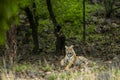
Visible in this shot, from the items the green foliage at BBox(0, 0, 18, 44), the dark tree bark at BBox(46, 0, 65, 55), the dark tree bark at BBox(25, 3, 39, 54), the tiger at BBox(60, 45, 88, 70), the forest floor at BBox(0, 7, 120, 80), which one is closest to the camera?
the green foliage at BBox(0, 0, 18, 44)

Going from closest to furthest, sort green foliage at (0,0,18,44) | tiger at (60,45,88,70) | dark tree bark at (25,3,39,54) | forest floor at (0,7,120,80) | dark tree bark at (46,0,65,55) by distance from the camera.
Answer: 1. green foliage at (0,0,18,44)
2. tiger at (60,45,88,70)
3. forest floor at (0,7,120,80)
4. dark tree bark at (46,0,65,55)
5. dark tree bark at (25,3,39,54)

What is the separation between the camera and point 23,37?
3067 cm

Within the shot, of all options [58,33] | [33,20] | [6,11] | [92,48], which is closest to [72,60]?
[58,33]

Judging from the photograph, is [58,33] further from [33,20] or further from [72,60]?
[72,60]

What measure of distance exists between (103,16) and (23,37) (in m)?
11.3

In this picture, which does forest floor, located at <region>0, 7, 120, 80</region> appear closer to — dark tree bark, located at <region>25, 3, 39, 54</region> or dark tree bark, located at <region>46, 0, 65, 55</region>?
dark tree bark, located at <region>46, 0, 65, 55</region>

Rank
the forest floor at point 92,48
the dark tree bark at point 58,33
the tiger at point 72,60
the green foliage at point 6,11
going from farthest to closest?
1. the dark tree bark at point 58,33
2. the forest floor at point 92,48
3. the tiger at point 72,60
4. the green foliage at point 6,11

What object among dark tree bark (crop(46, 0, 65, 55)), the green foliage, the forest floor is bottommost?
the forest floor

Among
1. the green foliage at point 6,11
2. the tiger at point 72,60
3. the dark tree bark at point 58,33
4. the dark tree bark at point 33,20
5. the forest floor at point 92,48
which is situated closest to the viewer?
the green foliage at point 6,11

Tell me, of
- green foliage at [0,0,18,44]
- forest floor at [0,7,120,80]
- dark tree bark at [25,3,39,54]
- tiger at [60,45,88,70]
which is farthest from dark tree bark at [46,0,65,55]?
green foliage at [0,0,18,44]

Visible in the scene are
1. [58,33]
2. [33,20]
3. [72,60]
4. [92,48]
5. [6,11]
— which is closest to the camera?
[6,11]

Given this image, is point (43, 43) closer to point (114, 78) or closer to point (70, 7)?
point (70, 7)

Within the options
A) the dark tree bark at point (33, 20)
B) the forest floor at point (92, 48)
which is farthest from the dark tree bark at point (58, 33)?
the dark tree bark at point (33, 20)

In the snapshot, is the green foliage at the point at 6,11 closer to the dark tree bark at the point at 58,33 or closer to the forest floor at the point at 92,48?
the forest floor at the point at 92,48
